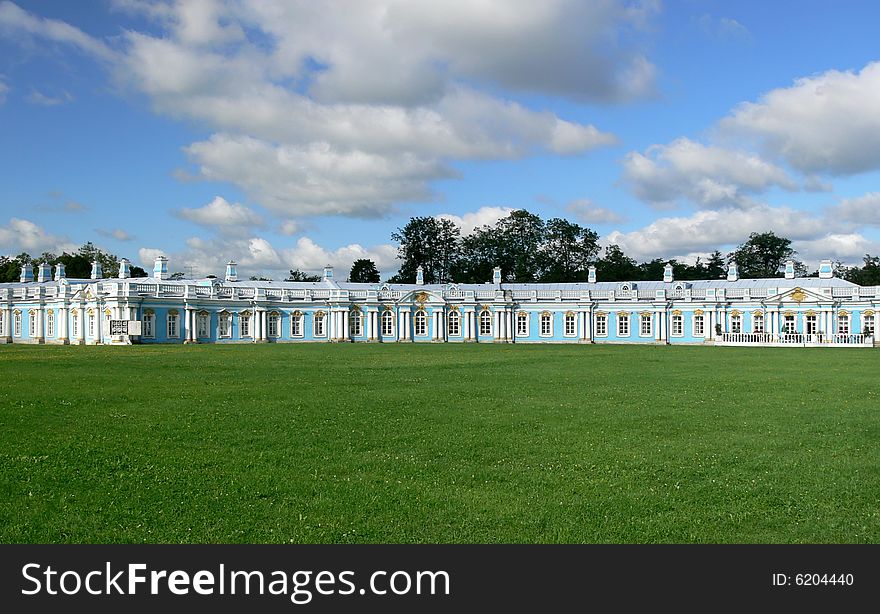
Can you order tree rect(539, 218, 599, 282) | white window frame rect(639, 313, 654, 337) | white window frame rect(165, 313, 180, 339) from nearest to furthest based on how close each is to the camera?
white window frame rect(165, 313, 180, 339), white window frame rect(639, 313, 654, 337), tree rect(539, 218, 599, 282)

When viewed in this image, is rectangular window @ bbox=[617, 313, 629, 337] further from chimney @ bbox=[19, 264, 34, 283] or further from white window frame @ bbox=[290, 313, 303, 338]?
chimney @ bbox=[19, 264, 34, 283]

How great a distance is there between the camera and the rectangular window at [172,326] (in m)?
57.3

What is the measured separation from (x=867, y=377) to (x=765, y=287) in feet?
138

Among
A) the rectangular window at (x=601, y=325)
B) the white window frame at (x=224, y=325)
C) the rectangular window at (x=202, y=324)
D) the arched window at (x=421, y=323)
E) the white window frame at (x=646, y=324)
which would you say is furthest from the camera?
the arched window at (x=421, y=323)

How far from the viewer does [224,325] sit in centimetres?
6116

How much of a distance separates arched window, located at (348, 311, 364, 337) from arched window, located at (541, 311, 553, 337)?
14769 mm

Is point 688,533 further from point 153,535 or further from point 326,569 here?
point 153,535

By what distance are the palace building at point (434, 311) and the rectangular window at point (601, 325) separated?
81 millimetres

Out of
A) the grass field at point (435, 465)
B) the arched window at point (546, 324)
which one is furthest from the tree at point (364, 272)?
the grass field at point (435, 465)

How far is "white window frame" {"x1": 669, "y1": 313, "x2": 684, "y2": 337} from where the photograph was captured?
6334 centimetres

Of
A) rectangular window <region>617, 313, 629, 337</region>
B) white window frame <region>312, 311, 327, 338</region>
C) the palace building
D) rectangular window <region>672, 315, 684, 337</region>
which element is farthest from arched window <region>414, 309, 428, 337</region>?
rectangular window <region>672, 315, 684, 337</region>

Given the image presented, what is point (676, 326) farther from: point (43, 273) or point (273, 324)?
point (43, 273)

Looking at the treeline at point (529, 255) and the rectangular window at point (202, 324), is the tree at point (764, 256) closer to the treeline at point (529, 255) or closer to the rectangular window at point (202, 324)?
the treeline at point (529, 255)

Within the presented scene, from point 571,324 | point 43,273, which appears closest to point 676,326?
point 571,324
